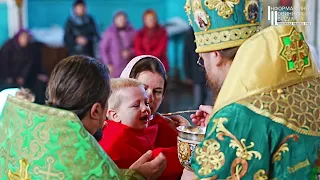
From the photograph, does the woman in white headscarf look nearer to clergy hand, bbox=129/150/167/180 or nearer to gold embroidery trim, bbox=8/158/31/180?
clergy hand, bbox=129/150/167/180

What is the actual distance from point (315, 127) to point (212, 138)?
0.33 meters

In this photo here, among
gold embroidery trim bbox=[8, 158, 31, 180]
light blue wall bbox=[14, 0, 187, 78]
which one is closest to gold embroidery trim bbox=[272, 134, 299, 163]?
gold embroidery trim bbox=[8, 158, 31, 180]

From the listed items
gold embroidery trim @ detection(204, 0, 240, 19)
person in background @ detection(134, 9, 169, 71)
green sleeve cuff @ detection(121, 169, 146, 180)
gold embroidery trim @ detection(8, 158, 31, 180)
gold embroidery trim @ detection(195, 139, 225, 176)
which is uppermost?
gold embroidery trim @ detection(204, 0, 240, 19)

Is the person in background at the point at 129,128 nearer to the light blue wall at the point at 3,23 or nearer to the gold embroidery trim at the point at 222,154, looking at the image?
the gold embroidery trim at the point at 222,154

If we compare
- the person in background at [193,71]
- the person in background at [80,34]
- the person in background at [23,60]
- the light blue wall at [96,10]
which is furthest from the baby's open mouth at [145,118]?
the light blue wall at [96,10]

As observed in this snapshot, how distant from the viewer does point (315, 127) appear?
2.00m

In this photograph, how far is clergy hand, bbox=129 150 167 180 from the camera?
7.60 feet

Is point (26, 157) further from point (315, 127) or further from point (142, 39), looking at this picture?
point (142, 39)

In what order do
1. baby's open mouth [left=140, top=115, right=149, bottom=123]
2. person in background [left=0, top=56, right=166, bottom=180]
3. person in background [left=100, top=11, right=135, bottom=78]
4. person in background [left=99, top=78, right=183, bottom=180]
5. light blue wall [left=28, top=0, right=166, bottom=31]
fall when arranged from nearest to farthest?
person in background [left=0, top=56, right=166, bottom=180]
person in background [left=99, top=78, right=183, bottom=180]
baby's open mouth [left=140, top=115, right=149, bottom=123]
person in background [left=100, top=11, right=135, bottom=78]
light blue wall [left=28, top=0, right=166, bottom=31]

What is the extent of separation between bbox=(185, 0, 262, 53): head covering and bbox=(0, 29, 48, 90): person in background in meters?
7.16

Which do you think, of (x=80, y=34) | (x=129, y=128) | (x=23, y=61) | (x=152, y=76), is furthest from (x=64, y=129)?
(x=23, y=61)

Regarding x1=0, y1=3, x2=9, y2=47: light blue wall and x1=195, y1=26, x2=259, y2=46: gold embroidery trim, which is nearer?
x1=195, y1=26, x2=259, y2=46: gold embroidery trim

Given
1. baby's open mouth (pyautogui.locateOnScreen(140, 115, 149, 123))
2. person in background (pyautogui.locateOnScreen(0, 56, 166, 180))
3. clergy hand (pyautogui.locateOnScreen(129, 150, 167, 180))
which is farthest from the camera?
baby's open mouth (pyautogui.locateOnScreen(140, 115, 149, 123))

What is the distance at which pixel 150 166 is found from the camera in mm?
2334
